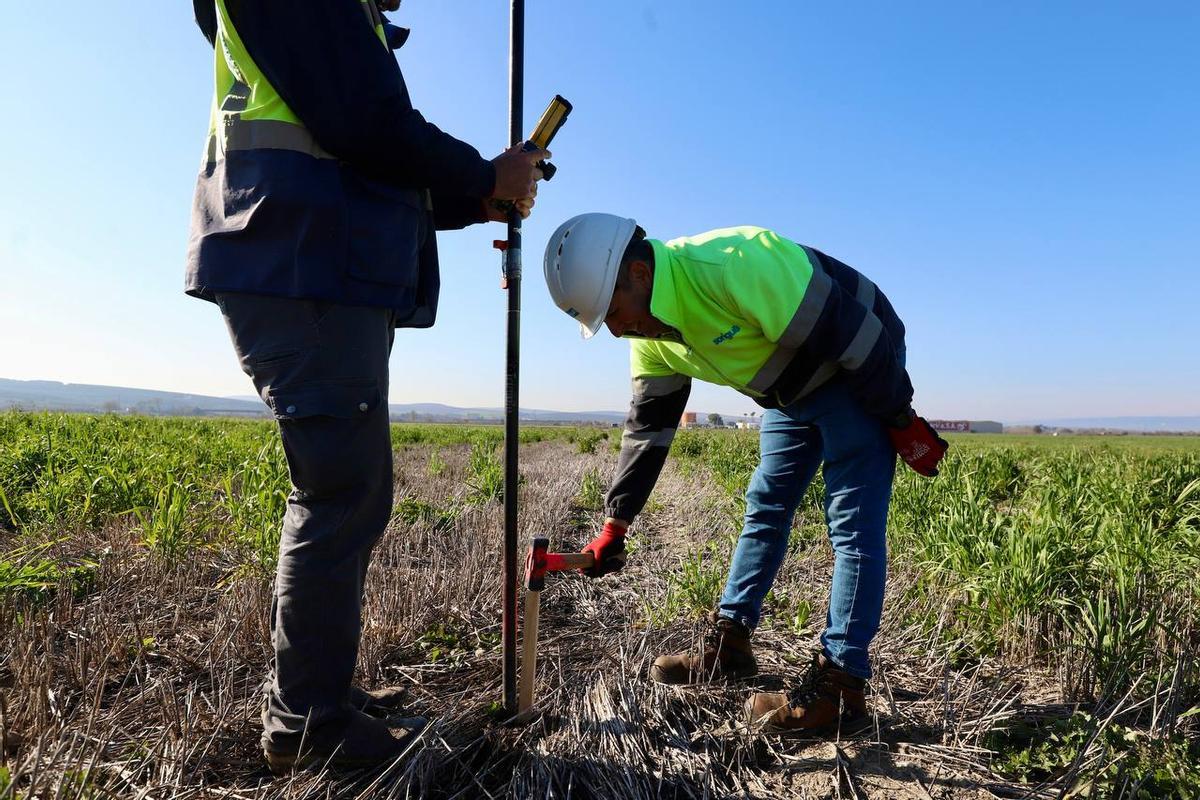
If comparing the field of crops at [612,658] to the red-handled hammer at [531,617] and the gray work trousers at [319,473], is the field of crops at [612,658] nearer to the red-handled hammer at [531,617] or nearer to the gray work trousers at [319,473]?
the red-handled hammer at [531,617]

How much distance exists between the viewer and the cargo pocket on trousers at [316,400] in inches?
57.5

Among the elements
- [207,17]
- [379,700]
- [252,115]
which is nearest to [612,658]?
[379,700]

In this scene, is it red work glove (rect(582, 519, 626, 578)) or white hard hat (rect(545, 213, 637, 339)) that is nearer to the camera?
white hard hat (rect(545, 213, 637, 339))

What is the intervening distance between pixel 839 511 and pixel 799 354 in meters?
0.55

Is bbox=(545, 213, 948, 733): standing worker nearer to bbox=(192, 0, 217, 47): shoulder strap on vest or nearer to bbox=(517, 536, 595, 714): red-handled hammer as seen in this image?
bbox=(517, 536, 595, 714): red-handled hammer

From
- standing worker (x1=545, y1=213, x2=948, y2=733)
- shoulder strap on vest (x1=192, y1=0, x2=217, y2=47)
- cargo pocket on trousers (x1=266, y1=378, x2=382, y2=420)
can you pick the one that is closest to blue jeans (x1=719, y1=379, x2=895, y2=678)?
standing worker (x1=545, y1=213, x2=948, y2=733)

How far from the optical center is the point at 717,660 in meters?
2.27

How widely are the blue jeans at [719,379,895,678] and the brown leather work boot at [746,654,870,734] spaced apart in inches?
1.8

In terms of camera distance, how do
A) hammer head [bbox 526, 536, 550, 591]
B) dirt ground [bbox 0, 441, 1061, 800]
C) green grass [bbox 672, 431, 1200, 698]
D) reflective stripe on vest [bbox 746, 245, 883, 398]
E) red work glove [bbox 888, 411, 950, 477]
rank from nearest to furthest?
dirt ground [bbox 0, 441, 1061, 800] < reflective stripe on vest [bbox 746, 245, 883, 398] < hammer head [bbox 526, 536, 550, 591] < red work glove [bbox 888, 411, 950, 477] < green grass [bbox 672, 431, 1200, 698]

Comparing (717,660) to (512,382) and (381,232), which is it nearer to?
(512,382)

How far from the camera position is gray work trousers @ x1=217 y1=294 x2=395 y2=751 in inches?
57.9

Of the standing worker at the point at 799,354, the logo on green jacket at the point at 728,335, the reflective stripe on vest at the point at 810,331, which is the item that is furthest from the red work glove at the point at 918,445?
the logo on green jacket at the point at 728,335

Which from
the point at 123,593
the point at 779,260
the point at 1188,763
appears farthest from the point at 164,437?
the point at 1188,763

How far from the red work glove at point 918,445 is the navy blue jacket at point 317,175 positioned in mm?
1677
